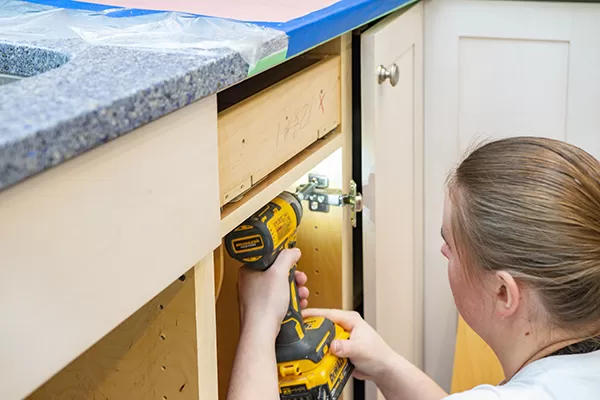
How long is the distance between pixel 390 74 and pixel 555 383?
0.59m

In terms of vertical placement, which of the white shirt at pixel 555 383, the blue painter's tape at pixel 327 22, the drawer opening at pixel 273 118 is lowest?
the white shirt at pixel 555 383

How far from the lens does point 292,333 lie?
1.05 m

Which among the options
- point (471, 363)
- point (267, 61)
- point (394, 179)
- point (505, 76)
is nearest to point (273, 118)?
point (267, 61)

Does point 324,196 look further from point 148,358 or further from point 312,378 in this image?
point 148,358

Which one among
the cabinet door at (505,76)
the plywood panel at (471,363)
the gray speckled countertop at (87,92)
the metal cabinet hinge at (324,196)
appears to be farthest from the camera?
the plywood panel at (471,363)

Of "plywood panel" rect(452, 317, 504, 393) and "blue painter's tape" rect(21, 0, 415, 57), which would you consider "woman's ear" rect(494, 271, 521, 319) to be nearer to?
"blue painter's tape" rect(21, 0, 415, 57)

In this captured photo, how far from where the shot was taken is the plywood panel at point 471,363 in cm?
158

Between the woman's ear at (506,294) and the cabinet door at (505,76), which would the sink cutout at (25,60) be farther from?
the cabinet door at (505,76)

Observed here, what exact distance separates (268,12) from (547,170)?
0.38 m

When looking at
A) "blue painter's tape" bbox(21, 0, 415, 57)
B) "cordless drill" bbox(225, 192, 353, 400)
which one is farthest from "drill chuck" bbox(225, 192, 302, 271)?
"blue painter's tape" bbox(21, 0, 415, 57)

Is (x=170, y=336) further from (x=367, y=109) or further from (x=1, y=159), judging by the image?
(x=367, y=109)

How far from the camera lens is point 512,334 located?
2.93 ft

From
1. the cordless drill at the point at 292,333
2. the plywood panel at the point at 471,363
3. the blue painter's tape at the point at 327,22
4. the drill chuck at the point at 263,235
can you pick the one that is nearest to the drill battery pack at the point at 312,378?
the cordless drill at the point at 292,333

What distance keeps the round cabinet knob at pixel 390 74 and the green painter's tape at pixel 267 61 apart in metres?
0.39
